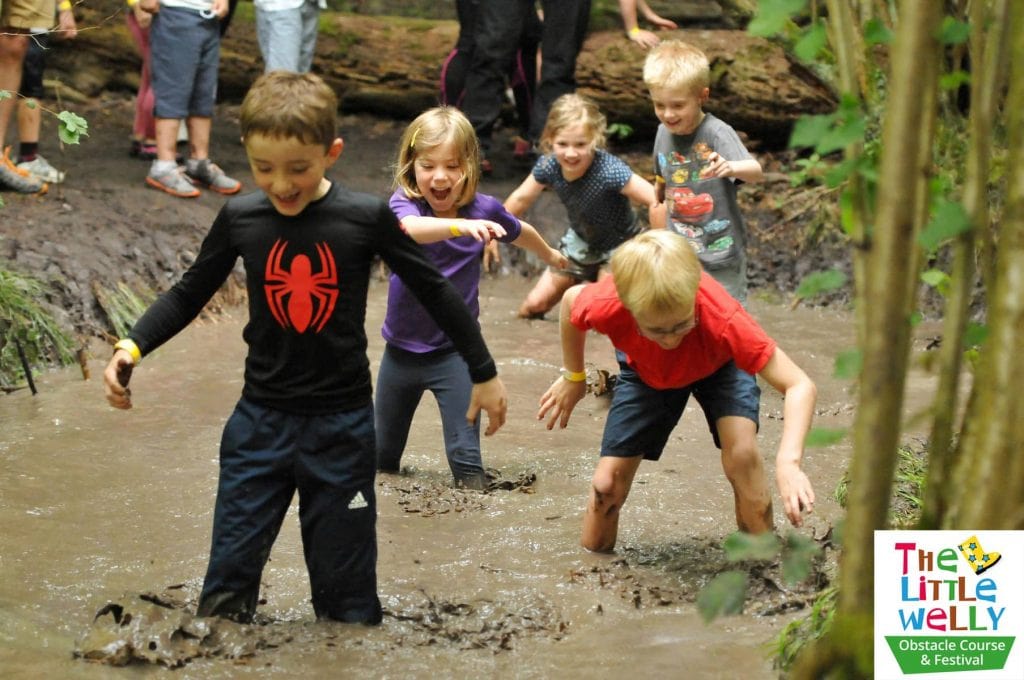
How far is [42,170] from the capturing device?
774 centimetres

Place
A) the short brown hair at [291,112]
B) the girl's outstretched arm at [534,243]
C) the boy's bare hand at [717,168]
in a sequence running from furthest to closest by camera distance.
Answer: the boy's bare hand at [717,168]
the girl's outstretched arm at [534,243]
the short brown hair at [291,112]

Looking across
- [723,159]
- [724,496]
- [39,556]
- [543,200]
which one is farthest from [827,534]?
[543,200]

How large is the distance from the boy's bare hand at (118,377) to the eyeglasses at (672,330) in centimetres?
139

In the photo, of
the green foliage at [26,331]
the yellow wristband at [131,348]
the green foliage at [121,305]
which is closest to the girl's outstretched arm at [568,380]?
the yellow wristband at [131,348]

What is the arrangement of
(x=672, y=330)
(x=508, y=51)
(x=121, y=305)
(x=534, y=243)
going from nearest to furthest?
(x=672, y=330), (x=534, y=243), (x=121, y=305), (x=508, y=51)

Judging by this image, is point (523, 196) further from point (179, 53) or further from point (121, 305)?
point (179, 53)

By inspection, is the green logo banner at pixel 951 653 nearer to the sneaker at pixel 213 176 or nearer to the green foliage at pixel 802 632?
the green foliage at pixel 802 632

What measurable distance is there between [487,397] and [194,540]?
4.46ft

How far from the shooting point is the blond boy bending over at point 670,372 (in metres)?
3.54

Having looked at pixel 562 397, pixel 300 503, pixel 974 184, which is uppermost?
pixel 974 184

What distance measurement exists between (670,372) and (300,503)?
1.19 meters

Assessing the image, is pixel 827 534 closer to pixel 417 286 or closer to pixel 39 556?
pixel 417 286

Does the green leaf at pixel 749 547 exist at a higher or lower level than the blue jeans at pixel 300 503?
higher

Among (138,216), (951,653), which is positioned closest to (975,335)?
(951,653)
